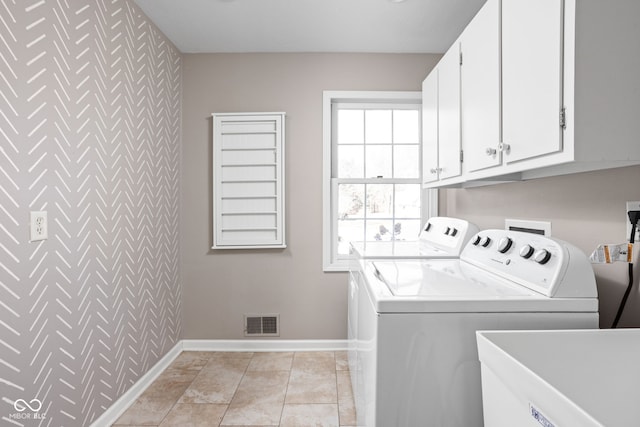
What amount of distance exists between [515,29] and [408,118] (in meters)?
1.79

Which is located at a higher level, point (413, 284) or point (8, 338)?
point (413, 284)

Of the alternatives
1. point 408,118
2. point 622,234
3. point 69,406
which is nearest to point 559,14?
point 622,234

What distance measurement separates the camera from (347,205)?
300 centimetres

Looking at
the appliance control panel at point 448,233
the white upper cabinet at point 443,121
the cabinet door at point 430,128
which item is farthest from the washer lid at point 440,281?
the cabinet door at point 430,128

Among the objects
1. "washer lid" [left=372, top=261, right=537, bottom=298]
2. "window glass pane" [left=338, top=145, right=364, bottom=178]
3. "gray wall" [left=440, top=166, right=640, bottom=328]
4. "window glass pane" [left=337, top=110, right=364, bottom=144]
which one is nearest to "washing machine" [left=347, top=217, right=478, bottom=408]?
"washer lid" [left=372, top=261, right=537, bottom=298]

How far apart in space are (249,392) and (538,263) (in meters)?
1.88

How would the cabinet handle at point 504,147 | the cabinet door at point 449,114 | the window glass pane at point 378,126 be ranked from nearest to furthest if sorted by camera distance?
the cabinet handle at point 504,147
the cabinet door at point 449,114
the window glass pane at point 378,126

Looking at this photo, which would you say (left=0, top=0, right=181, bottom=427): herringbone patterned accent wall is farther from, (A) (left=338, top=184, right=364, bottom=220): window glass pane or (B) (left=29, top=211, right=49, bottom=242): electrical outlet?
(A) (left=338, top=184, right=364, bottom=220): window glass pane

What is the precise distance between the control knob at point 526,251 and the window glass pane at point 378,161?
1790mm

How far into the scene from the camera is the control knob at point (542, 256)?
3.79ft

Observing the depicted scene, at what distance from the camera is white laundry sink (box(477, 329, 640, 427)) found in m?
0.74

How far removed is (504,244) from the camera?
1419mm

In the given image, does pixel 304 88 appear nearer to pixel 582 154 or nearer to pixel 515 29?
pixel 515 29

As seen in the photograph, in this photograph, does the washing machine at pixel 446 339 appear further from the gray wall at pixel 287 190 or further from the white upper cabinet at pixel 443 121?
the gray wall at pixel 287 190
